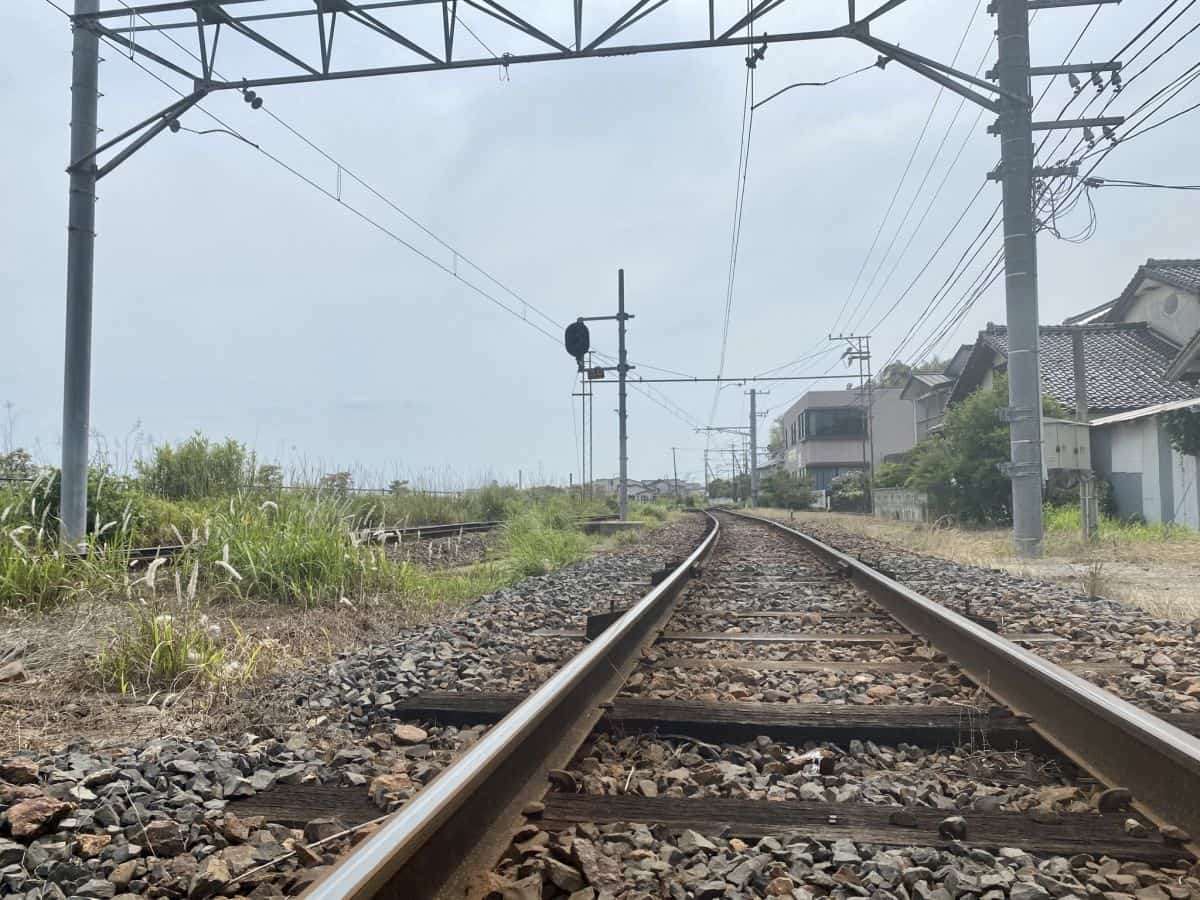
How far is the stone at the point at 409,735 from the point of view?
3.32m

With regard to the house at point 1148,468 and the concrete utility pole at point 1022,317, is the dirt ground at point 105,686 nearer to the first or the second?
the concrete utility pole at point 1022,317

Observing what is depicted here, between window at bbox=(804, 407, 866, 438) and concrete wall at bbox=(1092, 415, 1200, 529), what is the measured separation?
157 feet

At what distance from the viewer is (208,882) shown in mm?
2043

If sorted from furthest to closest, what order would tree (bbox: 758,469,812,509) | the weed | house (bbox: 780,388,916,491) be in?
1. house (bbox: 780,388,916,491)
2. tree (bbox: 758,469,812,509)
3. the weed

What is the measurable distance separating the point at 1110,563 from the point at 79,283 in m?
12.1

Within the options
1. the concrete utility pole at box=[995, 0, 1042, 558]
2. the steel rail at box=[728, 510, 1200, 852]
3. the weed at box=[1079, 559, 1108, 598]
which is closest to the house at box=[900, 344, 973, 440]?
the concrete utility pole at box=[995, 0, 1042, 558]

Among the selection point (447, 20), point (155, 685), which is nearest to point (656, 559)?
point (447, 20)

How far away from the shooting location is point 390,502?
1945 centimetres

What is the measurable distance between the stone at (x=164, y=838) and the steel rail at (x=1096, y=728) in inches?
103

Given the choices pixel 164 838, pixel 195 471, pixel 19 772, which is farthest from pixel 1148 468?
pixel 19 772

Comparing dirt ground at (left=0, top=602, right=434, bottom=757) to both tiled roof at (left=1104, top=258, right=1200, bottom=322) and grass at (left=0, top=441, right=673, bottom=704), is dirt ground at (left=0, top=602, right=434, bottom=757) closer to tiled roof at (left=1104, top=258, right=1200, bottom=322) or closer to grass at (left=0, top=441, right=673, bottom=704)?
grass at (left=0, top=441, right=673, bottom=704)

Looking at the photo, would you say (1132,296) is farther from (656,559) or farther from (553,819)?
(553,819)

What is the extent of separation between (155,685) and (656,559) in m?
8.79

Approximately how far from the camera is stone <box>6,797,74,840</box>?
232cm
